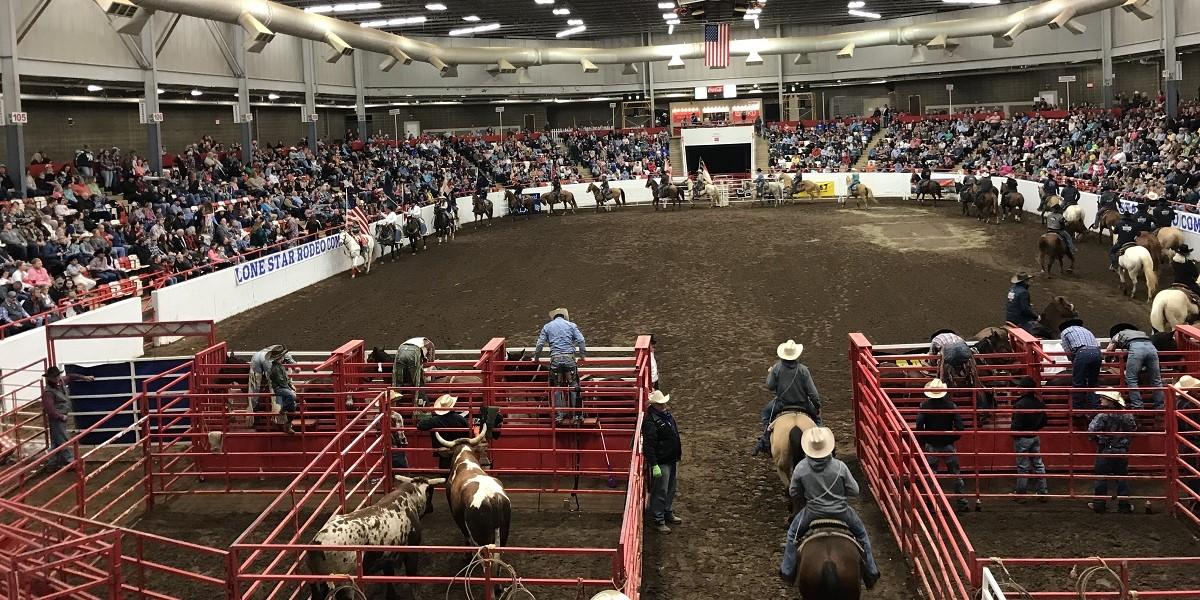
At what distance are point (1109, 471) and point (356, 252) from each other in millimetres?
20404

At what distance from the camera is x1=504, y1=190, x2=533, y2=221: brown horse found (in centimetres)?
3969

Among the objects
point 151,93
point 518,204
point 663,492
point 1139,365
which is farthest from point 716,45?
point 663,492

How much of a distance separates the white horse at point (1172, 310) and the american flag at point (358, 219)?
2024 cm


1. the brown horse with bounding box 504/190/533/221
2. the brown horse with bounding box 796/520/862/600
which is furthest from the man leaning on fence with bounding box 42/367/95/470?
the brown horse with bounding box 504/190/533/221

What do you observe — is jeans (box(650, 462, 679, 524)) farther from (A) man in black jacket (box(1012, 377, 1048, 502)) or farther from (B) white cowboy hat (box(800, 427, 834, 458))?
(A) man in black jacket (box(1012, 377, 1048, 502))

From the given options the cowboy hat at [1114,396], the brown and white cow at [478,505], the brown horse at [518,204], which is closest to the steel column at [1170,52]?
the brown horse at [518,204]

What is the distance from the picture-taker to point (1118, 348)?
1134cm

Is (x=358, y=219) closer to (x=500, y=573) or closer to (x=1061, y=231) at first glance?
(x=1061, y=231)

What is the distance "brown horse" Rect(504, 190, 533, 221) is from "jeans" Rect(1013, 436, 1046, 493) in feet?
101

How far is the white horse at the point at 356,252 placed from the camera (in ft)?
86.9

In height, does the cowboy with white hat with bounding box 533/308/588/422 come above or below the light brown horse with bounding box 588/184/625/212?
below

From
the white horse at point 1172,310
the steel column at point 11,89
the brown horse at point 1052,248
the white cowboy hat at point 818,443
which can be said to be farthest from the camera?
the steel column at point 11,89

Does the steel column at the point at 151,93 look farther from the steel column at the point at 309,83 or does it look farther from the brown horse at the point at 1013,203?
the brown horse at the point at 1013,203

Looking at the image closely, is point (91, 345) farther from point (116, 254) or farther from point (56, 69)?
point (56, 69)
